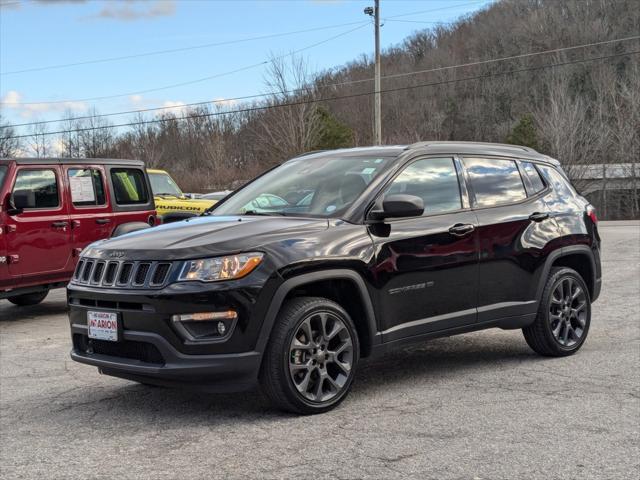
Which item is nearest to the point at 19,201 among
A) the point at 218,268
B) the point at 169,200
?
the point at 218,268

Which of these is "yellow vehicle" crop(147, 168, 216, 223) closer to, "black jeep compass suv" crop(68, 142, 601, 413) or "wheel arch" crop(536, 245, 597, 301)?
"wheel arch" crop(536, 245, 597, 301)

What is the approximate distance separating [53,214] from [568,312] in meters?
6.37

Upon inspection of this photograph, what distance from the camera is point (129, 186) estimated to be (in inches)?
425

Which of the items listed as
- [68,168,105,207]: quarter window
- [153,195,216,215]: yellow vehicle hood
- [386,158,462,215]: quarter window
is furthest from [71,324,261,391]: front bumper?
[153,195,216,215]: yellow vehicle hood

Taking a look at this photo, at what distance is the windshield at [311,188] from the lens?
5407 mm

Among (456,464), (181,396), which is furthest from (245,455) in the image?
(181,396)

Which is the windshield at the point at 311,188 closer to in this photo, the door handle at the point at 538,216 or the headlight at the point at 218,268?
the headlight at the point at 218,268

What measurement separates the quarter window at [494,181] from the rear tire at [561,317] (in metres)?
0.79

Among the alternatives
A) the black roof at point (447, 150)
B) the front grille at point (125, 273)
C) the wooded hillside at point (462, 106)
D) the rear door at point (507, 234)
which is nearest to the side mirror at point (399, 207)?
the black roof at point (447, 150)

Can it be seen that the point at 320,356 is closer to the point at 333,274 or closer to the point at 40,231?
the point at 333,274

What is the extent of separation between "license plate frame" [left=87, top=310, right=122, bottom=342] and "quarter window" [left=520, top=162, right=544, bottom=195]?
3736mm

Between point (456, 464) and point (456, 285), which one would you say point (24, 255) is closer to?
point (456, 285)

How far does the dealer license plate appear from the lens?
4.65 m

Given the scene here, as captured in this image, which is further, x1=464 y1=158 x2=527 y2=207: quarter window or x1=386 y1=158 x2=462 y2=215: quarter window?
x1=464 y1=158 x2=527 y2=207: quarter window
